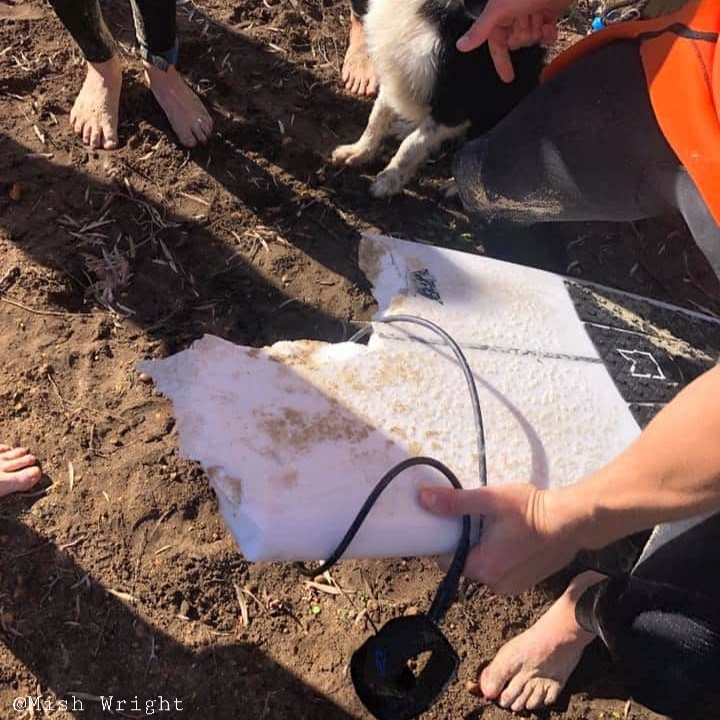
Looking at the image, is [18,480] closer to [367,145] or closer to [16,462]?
[16,462]

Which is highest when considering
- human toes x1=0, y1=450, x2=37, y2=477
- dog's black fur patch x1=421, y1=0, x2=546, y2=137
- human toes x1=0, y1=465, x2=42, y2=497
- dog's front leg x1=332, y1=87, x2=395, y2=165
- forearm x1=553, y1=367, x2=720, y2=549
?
dog's black fur patch x1=421, y1=0, x2=546, y2=137

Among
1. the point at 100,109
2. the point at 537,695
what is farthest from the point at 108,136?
the point at 537,695

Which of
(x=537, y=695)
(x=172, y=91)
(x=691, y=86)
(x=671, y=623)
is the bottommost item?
(x=537, y=695)

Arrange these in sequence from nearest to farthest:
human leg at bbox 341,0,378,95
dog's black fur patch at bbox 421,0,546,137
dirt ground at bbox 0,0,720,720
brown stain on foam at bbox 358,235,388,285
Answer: dirt ground at bbox 0,0,720,720, brown stain on foam at bbox 358,235,388,285, dog's black fur patch at bbox 421,0,546,137, human leg at bbox 341,0,378,95

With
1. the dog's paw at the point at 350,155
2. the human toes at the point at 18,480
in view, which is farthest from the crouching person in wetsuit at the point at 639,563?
the dog's paw at the point at 350,155

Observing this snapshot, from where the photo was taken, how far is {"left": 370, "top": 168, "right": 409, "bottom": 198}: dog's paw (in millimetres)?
2812

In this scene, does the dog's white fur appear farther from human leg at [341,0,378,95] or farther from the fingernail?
the fingernail

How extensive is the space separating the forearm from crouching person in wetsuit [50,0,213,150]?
2.01m

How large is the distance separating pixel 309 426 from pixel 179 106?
5.34 feet

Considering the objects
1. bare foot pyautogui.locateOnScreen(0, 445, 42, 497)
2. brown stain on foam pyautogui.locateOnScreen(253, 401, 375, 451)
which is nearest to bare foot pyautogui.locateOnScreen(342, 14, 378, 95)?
brown stain on foam pyautogui.locateOnScreen(253, 401, 375, 451)

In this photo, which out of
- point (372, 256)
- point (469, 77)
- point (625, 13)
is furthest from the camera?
point (625, 13)

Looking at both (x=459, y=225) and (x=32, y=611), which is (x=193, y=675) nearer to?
(x=32, y=611)

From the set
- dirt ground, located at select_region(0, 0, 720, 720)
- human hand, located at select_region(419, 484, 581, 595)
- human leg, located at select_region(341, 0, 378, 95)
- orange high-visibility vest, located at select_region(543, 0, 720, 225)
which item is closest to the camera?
human hand, located at select_region(419, 484, 581, 595)

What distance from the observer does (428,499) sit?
158 cm
